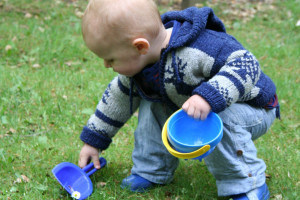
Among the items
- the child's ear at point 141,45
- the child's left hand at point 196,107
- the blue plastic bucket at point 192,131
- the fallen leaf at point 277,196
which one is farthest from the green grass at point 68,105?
the child's ear at point 141,45

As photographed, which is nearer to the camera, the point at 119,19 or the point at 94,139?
the point at 119,19

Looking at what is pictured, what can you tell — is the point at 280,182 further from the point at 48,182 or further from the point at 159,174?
the point at 48,182

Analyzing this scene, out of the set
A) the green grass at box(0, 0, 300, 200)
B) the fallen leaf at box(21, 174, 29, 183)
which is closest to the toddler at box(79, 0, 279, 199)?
the green grass at box(0, 0, 300, 200)

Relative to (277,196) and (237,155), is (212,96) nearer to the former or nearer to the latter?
(237,155)

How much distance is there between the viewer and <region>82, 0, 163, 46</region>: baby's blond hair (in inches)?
73.2

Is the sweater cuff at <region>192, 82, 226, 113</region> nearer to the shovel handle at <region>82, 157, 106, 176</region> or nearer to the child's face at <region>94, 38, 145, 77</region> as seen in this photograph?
the child's face at <region>94, 38, 145, 77</region>

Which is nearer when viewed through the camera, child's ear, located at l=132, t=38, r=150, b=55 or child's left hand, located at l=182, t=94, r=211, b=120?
child's left hand, located at l=182, t=94, r=211, b=120

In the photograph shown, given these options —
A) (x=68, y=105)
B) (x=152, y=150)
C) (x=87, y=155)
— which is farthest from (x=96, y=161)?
(x=68, y=105)

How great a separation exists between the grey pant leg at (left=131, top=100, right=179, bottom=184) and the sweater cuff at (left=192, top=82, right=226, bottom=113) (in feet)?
1.67

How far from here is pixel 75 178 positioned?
236 centimetres

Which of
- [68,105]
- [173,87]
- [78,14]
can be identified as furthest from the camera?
[78,14]

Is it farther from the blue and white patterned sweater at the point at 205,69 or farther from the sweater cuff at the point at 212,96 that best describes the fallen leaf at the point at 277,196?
the sweater cuff at the point at 212,96

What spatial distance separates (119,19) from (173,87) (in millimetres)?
432

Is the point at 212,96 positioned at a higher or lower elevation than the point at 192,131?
higher
